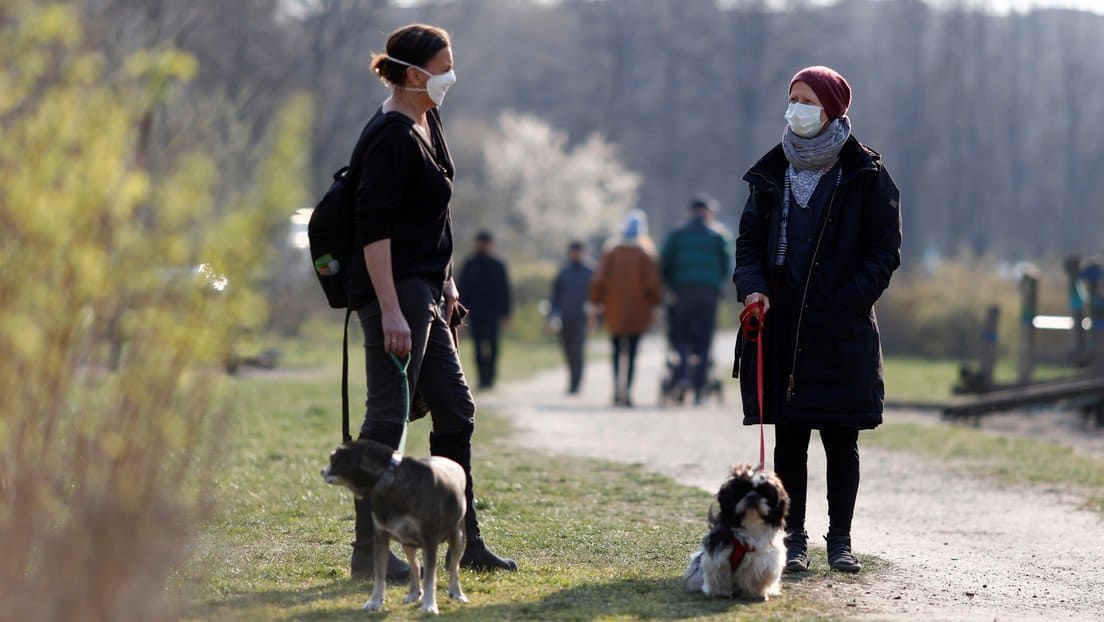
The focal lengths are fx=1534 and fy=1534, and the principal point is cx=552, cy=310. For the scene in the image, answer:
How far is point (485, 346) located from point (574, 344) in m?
1.25

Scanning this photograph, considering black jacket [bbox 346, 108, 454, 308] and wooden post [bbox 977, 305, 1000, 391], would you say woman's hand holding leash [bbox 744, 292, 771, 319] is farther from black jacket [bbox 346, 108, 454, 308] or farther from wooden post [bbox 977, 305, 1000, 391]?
wooden post [bbox 977, 305, 1000, 391]

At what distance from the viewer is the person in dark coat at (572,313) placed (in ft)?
65.0

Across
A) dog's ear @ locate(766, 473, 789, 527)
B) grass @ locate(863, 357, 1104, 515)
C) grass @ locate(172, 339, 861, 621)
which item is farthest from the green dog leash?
grass @ locate(863, 357, 1104, 515)

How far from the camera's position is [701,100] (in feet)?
269

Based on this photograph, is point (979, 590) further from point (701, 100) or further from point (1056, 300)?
point (701, 100)

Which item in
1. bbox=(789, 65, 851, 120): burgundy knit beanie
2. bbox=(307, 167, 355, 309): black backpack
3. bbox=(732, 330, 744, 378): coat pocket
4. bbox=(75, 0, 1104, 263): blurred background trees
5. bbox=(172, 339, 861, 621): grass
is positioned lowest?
bbox=(172, 339, 861, 621): grass

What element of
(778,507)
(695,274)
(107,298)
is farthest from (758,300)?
(695,274)

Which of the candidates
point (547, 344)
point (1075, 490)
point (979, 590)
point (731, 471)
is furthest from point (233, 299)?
point (547, 344)

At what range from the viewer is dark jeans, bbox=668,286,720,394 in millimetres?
17516

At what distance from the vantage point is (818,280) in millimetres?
6457

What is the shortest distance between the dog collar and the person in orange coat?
1172 centimetres

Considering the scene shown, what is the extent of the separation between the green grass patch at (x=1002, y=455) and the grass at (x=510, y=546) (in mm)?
2693

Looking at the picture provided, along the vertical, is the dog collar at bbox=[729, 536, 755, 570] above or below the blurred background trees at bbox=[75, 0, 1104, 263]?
below

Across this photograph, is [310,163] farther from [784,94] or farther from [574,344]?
[784,94]
